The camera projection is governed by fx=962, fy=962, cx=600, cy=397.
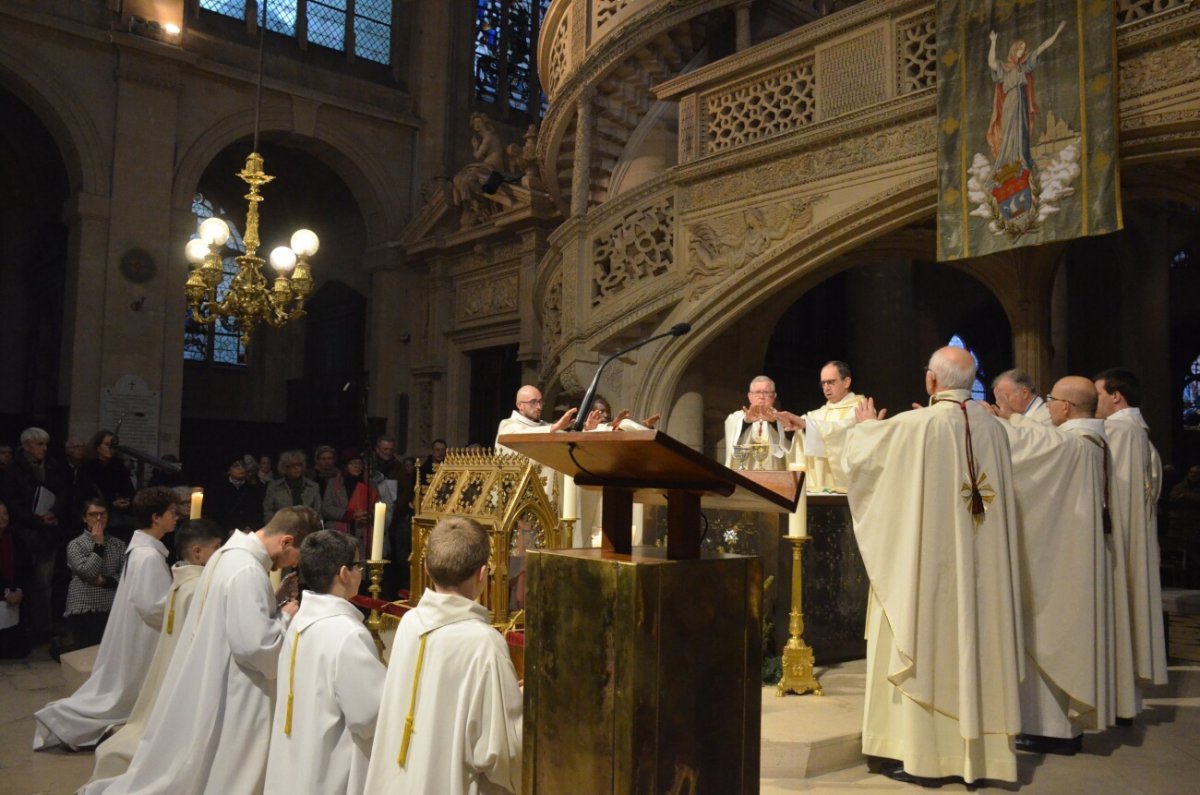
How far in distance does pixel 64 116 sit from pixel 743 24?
904 centimetres

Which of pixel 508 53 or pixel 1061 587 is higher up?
pixel 508 53

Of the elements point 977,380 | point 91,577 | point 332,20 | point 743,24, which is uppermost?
point 332,20

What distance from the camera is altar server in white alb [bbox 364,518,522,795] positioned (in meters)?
2.46

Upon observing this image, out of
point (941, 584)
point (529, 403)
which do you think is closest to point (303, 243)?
point (529, 403)

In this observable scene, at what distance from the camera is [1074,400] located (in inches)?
182

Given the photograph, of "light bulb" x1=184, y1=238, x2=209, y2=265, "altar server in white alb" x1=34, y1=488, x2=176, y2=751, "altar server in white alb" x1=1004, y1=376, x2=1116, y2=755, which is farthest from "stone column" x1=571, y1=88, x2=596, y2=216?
"altar server in white alb" x1=1004, y1=376, x2=1116, y2=755

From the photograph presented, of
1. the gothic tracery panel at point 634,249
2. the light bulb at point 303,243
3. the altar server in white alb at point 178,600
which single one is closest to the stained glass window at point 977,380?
the gothic tracery panel at point 634,249

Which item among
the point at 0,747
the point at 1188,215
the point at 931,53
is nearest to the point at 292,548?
the point at 0,747

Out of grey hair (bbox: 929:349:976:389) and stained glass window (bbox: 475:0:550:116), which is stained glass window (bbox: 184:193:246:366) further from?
grey hair (bbox: 929:349:976:389)

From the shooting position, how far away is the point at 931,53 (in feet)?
22.4

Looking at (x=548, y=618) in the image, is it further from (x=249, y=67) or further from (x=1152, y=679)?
(x=249, y=67)

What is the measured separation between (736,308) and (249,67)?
10119 mm

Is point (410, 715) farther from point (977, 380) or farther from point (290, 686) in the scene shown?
point (977, 380)

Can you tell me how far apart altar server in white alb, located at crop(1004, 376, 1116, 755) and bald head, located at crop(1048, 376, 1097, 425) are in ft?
1.16
